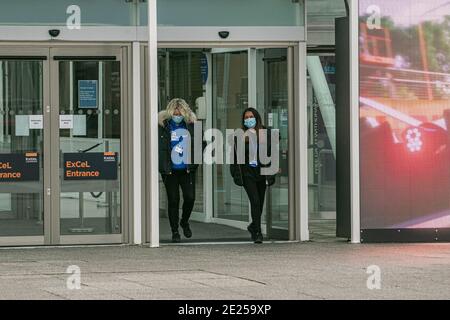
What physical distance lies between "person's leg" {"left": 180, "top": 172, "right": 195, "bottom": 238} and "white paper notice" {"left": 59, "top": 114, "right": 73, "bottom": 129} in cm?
155

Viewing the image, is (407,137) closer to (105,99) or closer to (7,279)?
(105,99)

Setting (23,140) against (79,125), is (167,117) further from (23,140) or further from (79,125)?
(23,140)

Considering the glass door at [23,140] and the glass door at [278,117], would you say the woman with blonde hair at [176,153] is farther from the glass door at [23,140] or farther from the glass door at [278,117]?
the glass door at [23,140]

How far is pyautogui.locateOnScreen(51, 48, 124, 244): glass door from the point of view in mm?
14977

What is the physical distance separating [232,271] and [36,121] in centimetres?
409

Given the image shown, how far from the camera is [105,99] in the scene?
49.6 ft

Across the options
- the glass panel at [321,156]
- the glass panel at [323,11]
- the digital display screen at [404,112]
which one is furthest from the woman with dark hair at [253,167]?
the glass panel at [321,156]

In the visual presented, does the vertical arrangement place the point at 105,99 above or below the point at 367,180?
above

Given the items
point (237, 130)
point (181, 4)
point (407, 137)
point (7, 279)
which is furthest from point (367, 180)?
point (7, 279)

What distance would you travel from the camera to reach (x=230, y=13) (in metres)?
15.3

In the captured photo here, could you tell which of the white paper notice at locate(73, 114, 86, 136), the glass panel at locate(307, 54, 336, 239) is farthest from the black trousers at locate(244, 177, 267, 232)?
the glass panel at locate(307, 54, 336, 239)

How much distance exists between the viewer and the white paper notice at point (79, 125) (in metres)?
15.0

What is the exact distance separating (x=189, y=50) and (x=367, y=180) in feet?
9.91

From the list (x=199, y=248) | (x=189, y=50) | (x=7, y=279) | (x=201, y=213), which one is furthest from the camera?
(x=201, y=213)
